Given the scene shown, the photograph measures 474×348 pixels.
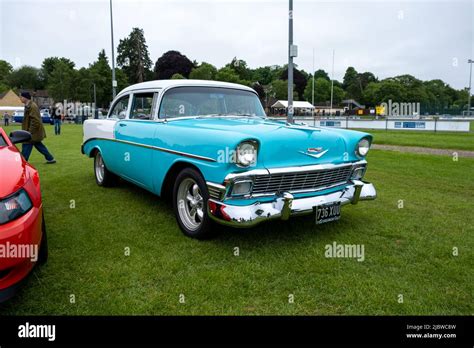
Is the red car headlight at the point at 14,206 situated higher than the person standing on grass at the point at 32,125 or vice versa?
the person standing on grass at the point at 32,125

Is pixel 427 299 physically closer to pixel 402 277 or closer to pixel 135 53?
pixel 402 277

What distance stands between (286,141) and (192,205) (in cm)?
128

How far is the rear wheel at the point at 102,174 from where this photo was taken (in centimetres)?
667

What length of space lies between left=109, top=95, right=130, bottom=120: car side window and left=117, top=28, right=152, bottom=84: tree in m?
70.4

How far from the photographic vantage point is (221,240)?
4.16 meters

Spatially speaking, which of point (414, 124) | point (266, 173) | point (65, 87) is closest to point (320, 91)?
point (65, 87)

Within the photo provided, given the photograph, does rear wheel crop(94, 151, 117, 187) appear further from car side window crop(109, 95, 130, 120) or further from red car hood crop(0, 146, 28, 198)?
red car hood crop(0, 146, 28, 198)

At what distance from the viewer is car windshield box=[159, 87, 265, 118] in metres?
5.00

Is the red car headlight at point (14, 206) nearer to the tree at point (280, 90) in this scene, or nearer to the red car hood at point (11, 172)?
the red car hood at point (11, 172)

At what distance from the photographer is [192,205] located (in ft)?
14.1

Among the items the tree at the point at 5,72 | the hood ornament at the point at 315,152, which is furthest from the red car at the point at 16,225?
the tree at the point at 5,72

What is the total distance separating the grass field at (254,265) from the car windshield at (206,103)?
4.64ft

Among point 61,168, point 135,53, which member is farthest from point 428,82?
point 61,168

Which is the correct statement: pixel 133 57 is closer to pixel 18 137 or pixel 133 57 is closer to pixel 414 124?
pixel 414 124
